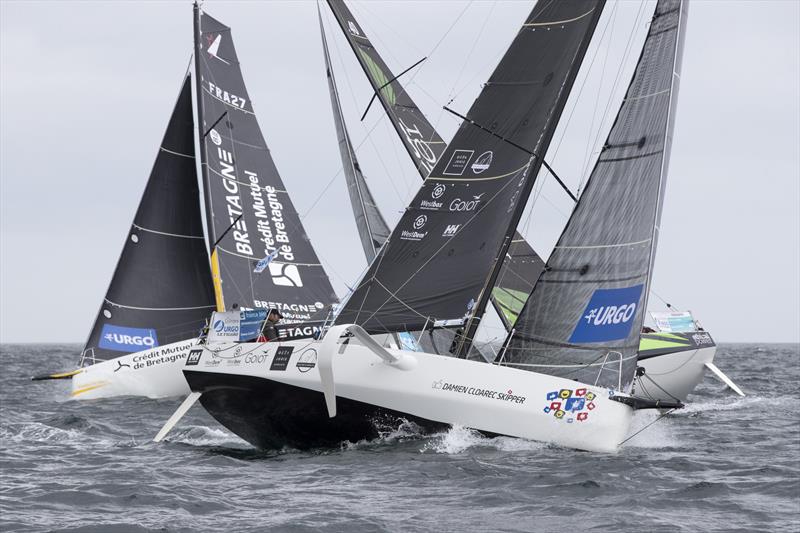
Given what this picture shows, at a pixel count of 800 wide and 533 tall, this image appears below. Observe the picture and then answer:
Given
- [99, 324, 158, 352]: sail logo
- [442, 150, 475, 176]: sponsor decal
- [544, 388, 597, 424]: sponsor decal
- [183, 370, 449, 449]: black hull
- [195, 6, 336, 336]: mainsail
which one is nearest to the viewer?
[544, 388, 597, 424]: sponsor decal

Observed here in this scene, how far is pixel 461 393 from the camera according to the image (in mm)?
12227

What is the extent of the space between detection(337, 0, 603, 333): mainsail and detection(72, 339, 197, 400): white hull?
8458mm

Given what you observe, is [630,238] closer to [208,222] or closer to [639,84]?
[639,84]

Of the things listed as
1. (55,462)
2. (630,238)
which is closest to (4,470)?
(55,462)

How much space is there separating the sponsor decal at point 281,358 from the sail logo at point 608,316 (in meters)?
3.53

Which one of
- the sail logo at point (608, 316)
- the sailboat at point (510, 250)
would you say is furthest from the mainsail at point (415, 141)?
the sail logo at point (608, 316)

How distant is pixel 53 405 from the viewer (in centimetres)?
2067

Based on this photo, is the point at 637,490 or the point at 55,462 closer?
the point at 637,490

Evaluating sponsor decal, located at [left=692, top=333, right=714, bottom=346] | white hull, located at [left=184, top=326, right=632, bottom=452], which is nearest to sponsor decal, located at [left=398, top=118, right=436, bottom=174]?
sponsor decal, located at [left=692, top=333, right=714, bottom=346]

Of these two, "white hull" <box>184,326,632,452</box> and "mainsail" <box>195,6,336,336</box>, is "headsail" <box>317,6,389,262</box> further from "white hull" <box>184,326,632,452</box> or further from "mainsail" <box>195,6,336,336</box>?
"white hull" <box>184,326,632,452</box>

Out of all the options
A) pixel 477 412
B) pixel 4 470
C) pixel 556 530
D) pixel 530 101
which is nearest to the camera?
pixel 556 530

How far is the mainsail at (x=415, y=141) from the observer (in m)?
22.2

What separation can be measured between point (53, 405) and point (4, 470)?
9.59 m

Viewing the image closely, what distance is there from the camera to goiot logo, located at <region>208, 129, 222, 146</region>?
25031 mm
